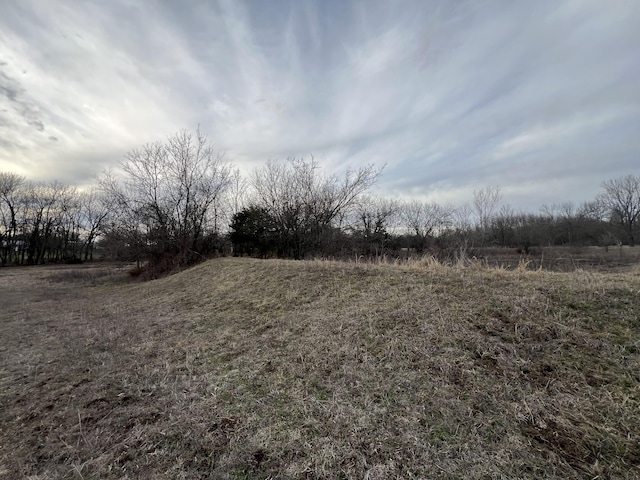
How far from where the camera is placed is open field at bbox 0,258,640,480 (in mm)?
2025

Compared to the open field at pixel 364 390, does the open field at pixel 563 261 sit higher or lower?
higher

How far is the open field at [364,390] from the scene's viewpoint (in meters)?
2.03

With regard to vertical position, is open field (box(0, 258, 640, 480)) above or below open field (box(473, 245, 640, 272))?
below

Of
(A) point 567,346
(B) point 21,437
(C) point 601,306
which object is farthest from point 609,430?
Result: (B) point 21,437

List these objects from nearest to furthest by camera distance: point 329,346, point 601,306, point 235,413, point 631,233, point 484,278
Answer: point 235,413
point 601,306
point 329,346
point 484,278
point 631,233

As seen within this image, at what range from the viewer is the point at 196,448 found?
2.25 meters

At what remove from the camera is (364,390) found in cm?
283

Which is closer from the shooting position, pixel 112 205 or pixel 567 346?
pixel 567 346

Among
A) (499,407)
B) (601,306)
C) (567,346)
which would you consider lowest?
(499,407)

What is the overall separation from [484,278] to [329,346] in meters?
2.83

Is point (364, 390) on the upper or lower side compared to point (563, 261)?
lower

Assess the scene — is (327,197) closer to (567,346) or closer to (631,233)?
(567,346)

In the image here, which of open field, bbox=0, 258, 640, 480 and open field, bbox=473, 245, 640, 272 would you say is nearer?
open field, bbox=0, 258, 640, 480

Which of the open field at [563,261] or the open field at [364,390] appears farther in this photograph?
the open field at [563,261]
